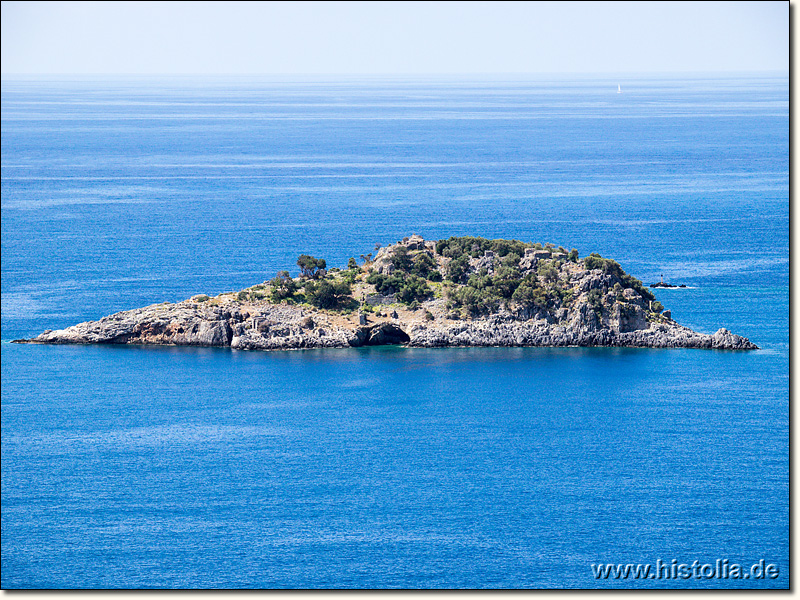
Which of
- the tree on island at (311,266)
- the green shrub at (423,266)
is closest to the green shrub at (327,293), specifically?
the tree on island at (311,266)

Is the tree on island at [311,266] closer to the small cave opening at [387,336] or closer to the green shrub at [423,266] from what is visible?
the green shrub at [423,266]

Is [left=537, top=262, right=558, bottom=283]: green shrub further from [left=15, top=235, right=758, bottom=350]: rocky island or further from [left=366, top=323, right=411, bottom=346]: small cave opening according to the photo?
[left=366, top=323, right=411, bottom=346]: small cave opening

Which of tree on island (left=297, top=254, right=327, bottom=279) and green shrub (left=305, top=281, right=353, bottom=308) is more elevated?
tree on island (left=297, top=254, right=327, bottom=279)

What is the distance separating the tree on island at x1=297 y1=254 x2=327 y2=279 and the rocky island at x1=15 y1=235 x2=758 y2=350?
1.75m

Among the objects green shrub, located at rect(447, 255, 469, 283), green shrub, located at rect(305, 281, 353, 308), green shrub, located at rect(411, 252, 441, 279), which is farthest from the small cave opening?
green shrub, located at rect(447, 255, 469, 283)

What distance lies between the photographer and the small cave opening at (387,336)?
313 ft

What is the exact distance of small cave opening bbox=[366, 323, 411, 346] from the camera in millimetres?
95375

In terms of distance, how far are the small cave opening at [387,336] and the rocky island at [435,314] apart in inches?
3.1

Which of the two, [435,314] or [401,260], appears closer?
[435,314]

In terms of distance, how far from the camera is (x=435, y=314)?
96.4 m

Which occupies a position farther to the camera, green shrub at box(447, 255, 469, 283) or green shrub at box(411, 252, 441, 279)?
green shrub at box(411, 252, 441, 279)

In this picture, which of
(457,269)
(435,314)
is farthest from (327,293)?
(457,269)

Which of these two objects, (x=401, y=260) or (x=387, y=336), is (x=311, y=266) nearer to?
(x=401, y=260)

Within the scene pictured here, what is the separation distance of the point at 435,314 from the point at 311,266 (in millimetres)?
11719
